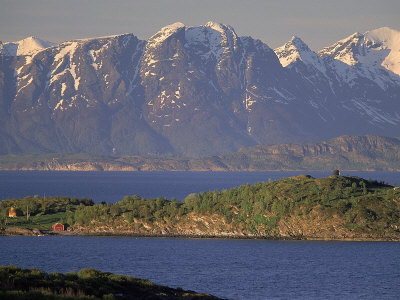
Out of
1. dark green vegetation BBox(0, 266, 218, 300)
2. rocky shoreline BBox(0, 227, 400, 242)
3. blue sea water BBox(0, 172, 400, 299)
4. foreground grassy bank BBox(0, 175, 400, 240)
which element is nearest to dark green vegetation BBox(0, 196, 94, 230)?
foreground grassy bank BBox(0, 175, 400, 240)

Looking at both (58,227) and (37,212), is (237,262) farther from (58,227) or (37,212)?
(37,212)

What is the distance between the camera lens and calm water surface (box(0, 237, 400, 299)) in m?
111

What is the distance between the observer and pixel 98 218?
182m

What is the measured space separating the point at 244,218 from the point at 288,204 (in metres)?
8.88

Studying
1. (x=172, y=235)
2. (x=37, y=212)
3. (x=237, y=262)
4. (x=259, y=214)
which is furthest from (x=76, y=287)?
(x=37, y=212)

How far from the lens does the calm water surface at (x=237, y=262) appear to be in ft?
363

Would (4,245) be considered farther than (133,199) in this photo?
No

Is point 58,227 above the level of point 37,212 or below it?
below

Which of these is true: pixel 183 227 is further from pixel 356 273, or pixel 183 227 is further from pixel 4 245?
pixel 356 273

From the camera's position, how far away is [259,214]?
175 meters

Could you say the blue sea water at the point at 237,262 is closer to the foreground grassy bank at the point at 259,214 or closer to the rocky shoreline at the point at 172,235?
the rocky shoreline at the point at 172,235

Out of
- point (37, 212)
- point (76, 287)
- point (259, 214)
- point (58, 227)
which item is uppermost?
point (259, 214)

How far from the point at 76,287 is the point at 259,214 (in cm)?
10065

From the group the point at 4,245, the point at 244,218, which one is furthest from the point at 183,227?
the point at 4,245
